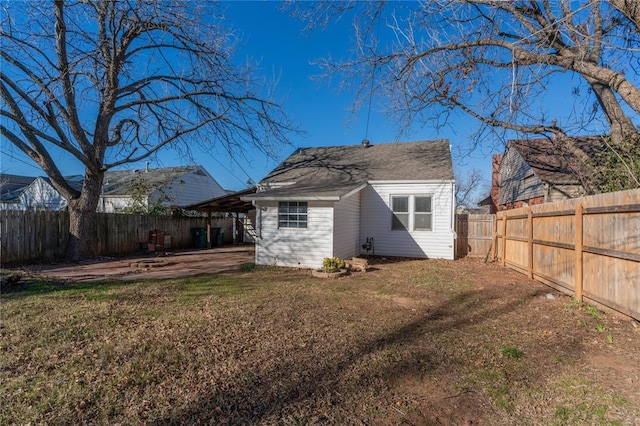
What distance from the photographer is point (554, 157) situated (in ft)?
51.0

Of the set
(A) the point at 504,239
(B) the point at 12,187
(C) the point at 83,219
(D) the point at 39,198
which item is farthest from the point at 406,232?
(B) the point at 12,187

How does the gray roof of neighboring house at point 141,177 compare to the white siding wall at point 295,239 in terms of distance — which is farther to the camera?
the gray roof of neighboring house at point 141,177

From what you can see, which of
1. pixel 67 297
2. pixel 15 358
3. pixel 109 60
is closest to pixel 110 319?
pixel 15 358

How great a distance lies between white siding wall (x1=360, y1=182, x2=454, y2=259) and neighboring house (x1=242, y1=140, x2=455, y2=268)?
0.03 metres

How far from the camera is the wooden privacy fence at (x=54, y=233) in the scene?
33.6 feet

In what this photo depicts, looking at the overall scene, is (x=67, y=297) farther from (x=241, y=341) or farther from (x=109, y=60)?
(x=109, y=60)

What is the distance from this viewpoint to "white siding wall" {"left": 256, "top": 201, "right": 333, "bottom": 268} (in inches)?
411

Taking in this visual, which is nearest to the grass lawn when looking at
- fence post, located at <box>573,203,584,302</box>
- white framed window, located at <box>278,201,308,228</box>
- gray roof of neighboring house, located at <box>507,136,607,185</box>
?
fence post, located at <box>573,203,584,302</box>

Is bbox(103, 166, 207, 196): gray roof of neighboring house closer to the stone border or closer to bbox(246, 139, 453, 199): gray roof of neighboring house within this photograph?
bbox(246, 139, 453, 199): gray roof of neighboring house

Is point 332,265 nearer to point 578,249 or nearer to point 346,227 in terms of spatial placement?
point 346,227

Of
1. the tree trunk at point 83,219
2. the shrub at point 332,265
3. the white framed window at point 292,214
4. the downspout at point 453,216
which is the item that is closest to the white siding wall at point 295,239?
the white framed window at point 292,214

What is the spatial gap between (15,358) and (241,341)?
8.04ft

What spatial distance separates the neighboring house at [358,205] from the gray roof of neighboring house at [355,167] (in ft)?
0.12

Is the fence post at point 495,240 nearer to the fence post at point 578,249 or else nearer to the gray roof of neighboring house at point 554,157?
the gray roof of neighboring house at point 554,157
